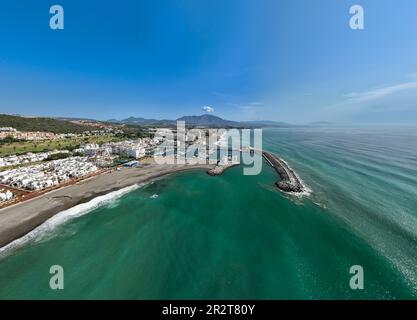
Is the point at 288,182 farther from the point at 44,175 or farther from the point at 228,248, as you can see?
the point at 44,175

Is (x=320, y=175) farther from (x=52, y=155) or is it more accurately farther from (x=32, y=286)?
(x=52, y=155)

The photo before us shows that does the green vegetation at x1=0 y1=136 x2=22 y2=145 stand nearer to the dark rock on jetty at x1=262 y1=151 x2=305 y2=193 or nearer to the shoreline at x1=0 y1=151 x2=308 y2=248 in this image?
the shoreline at x1=0 y1=151 x2=308 y2=248

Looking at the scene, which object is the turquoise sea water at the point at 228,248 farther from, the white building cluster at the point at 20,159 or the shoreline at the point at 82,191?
the white building cluster at the point at 20,159

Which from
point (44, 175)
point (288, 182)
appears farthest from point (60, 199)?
point (288, 182)

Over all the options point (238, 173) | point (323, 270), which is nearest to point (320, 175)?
point (238, 173)

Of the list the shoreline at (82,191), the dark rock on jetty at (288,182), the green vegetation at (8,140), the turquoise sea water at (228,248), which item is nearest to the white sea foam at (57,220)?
the turquoise sea water at (228,248)

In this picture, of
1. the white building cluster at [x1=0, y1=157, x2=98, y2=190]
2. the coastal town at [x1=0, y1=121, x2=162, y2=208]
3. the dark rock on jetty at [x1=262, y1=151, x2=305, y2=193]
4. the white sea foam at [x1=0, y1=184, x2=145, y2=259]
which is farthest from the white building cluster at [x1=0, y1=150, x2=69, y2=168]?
the dark rock on jetty at [x1=262, y1=151, x2=305, y2=193]
